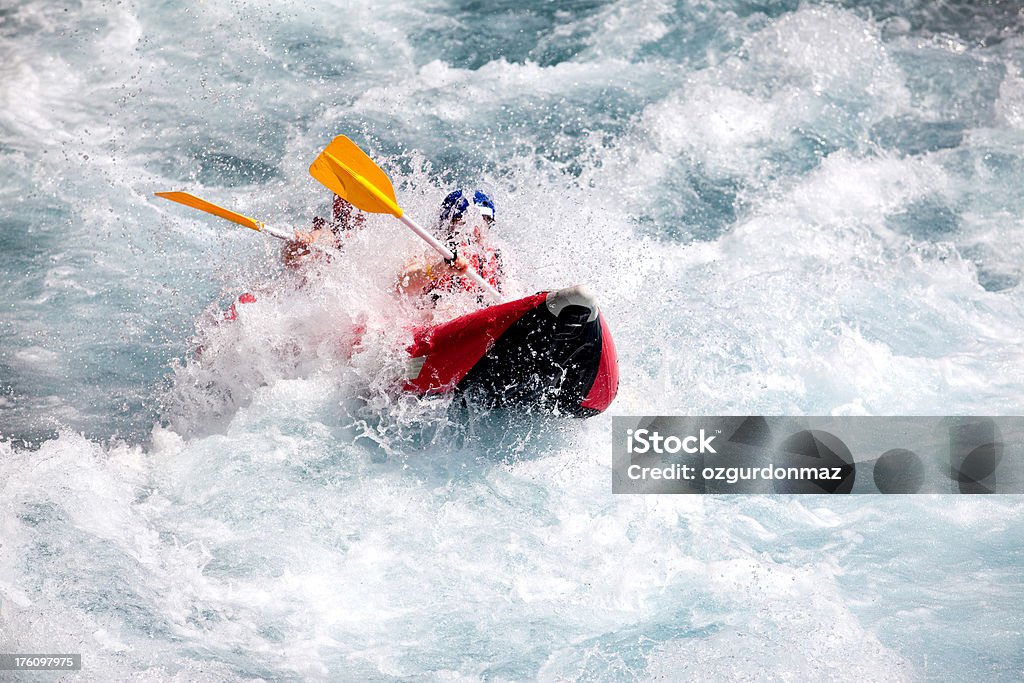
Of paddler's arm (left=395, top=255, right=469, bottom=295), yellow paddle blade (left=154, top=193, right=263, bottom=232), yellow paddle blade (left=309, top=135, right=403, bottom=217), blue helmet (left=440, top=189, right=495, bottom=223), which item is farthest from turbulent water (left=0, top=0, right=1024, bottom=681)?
yellow paddle blade (left=309, top=135, right=403, bottom=217)

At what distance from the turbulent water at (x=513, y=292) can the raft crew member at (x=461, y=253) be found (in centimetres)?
19

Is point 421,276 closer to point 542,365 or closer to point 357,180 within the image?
point 357,180

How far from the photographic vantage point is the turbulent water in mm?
3410

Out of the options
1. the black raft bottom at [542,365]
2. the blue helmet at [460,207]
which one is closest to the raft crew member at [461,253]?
the blue helmet at [460,207]

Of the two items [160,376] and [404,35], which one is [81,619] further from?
[404,35]

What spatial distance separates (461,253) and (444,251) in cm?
27

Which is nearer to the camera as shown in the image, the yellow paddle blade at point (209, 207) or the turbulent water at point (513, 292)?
the turbulent water at point (513, 292)

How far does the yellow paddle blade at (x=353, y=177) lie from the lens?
379cm

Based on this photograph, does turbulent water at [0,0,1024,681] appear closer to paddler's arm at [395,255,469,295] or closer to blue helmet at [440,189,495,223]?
paddler's arm at [395,255,469,295]

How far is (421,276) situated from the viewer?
416 cm

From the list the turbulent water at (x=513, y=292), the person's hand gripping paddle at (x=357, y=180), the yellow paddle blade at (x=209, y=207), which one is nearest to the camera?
the turbulent water at (x=513, y=292)

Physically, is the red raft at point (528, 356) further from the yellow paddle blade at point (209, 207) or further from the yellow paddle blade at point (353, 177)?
the yellow paddle blade at point (209, 207)

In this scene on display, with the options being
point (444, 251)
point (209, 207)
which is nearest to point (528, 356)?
point (444, 251)

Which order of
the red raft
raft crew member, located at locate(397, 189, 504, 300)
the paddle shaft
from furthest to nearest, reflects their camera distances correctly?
raft crew member, located at locate(397, 189, 504, 300)
the paddle shaft
the red raft
